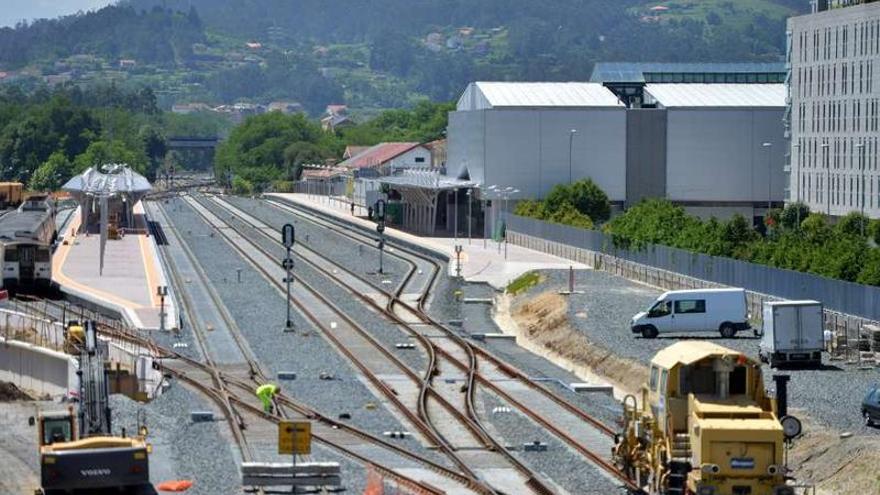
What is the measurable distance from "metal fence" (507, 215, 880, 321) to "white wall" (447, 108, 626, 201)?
1982 cm

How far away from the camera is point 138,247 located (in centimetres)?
8631

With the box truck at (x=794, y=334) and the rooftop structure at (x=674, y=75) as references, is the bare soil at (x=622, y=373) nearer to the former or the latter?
the box truck at (x=794, y=334)

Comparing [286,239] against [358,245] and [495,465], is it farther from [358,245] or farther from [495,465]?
[358,245]

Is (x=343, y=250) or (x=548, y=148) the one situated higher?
(x=548, y=148)

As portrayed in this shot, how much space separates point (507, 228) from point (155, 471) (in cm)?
6429

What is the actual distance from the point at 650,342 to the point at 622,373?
13.3 feet

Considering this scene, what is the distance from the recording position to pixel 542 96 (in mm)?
101875

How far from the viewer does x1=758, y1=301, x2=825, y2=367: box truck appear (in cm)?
4038

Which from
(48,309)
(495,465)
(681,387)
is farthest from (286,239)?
(681,387)

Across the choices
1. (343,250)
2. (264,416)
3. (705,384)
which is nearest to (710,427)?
(705,384)

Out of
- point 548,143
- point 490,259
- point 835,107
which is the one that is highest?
point 835,107

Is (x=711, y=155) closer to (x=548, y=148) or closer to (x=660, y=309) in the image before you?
(x=548, y=148)

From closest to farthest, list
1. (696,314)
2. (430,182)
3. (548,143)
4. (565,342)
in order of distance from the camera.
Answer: (696,314), (565,342), (548,143), (430,182)

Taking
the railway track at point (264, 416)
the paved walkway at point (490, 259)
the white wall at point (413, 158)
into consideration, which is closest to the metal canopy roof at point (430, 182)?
the paved walkway at point (490, 259)
